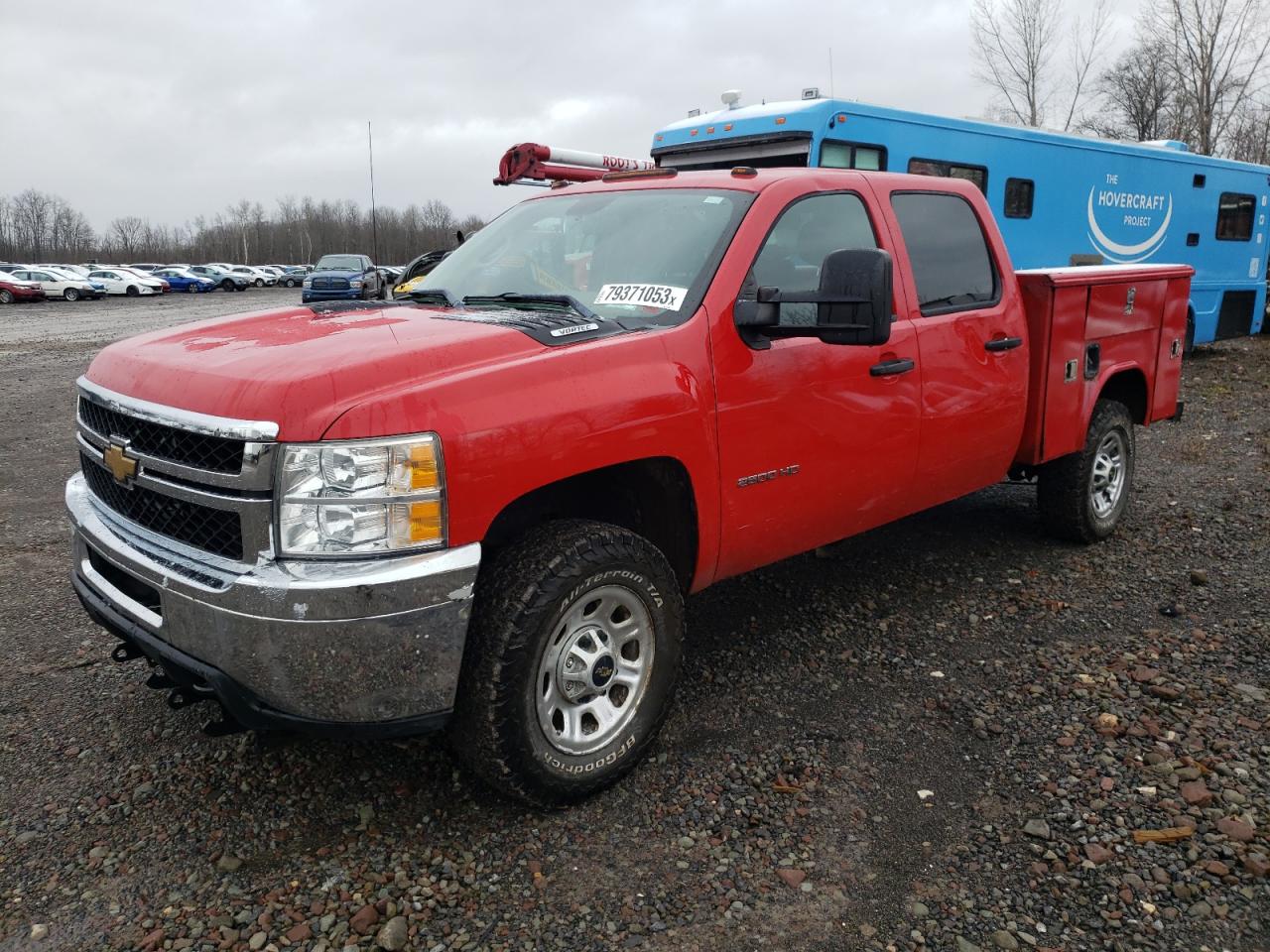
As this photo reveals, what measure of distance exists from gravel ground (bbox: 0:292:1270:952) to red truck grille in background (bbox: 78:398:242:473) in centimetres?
116

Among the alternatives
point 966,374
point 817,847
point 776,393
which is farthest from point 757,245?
point 817,847

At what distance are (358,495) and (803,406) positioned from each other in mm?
1752

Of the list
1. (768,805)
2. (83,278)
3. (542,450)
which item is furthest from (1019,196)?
(83,278)

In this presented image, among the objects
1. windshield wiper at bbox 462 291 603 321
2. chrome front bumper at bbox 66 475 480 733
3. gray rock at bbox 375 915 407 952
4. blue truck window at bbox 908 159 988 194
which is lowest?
gray rock at bbox 375 915 407 952

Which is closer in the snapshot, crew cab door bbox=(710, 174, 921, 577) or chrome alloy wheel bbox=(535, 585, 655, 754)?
chrome alloy wheel bbox=(535, 585, 655, 754)

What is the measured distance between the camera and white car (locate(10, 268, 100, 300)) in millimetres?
41250

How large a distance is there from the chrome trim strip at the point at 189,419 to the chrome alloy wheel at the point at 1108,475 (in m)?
4.63

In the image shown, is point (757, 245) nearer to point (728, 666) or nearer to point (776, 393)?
point (776, 393)

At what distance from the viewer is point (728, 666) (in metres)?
4.12

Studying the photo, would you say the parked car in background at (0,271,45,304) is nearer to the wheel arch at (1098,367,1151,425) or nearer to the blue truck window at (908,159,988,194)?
the blue truck window at (908,159,988,194)

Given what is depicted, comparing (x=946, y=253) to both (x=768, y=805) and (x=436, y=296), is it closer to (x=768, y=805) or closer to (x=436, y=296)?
(x=436, y=296)

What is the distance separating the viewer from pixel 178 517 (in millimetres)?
2852

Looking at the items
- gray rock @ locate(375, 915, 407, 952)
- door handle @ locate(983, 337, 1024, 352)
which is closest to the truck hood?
gray rock @ locate(375, 915, 407, 952)

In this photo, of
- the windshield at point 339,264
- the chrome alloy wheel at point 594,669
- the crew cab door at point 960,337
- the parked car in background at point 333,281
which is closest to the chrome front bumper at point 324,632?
the chrome alloy wheel at point 594,669
